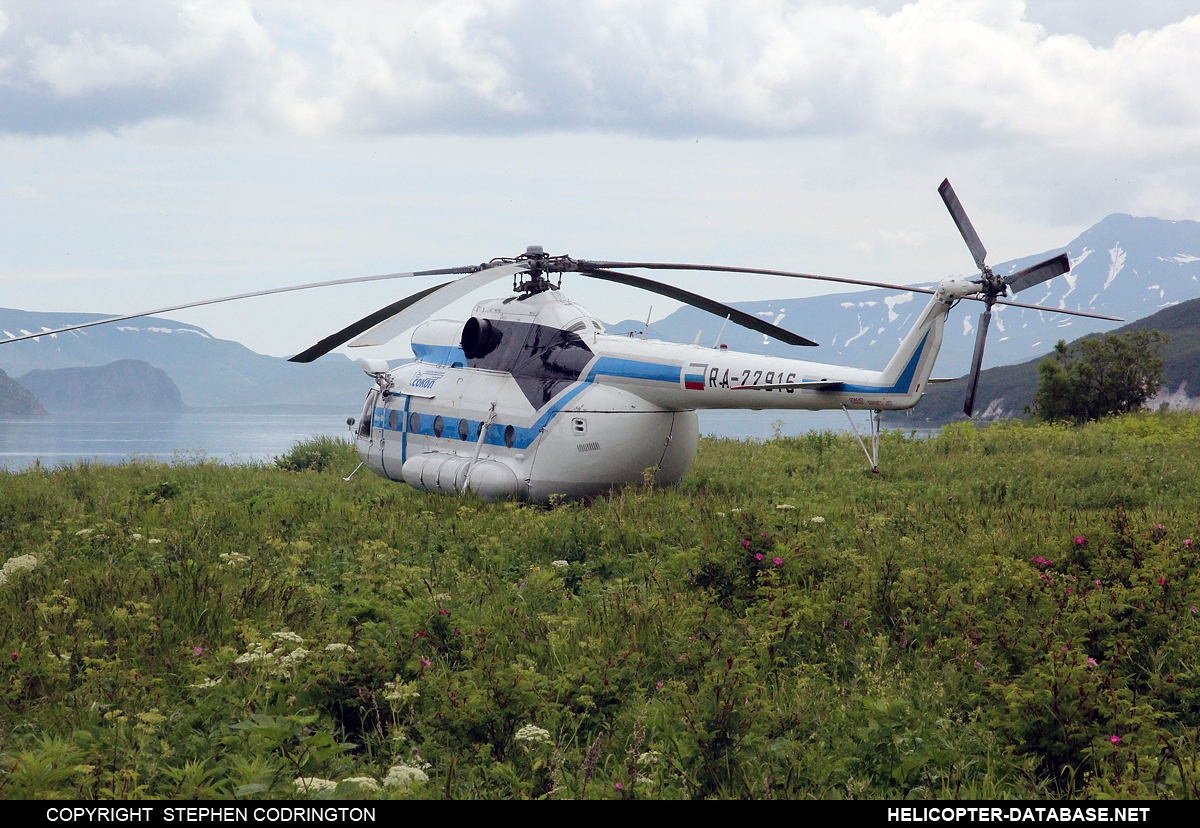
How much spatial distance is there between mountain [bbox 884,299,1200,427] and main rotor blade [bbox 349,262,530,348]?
85.0 metres

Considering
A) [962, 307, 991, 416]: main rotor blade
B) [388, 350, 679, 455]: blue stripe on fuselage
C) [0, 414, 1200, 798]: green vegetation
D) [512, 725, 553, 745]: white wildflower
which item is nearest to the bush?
[388, 350, 679, 455]: blue stripe on fuselage

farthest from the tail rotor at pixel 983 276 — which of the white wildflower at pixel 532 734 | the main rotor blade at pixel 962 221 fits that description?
the white wildflower at pixel 532 734

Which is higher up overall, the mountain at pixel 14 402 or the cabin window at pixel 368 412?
the cabin window at pixel 368 412

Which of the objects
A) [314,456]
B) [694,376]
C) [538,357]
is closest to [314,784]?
[694,376]

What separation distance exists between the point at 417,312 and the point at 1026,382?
5458 inches

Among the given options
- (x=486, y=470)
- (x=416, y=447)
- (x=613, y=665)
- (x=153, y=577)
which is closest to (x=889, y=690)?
(x=613, y=665)

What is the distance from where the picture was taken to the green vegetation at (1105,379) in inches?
1308

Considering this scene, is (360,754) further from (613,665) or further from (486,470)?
(486,470)

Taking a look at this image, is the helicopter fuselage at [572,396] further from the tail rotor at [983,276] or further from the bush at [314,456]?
the bush at [314,456]

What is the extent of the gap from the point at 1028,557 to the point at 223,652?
7302 millimetres

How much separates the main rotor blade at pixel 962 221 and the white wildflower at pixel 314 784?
9130 millimetres

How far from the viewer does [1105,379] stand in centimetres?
3359

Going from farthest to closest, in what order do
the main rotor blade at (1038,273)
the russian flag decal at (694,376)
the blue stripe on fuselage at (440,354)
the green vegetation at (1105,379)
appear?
the green vegetation at (1105,379) → the blue stripe on fuselage at (440,354) → the russian flag decal at (694,376) → the main rotor blade at (1038,273)

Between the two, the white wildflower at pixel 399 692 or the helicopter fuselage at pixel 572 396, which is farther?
the helicopter fuselage at pixel 572 396
